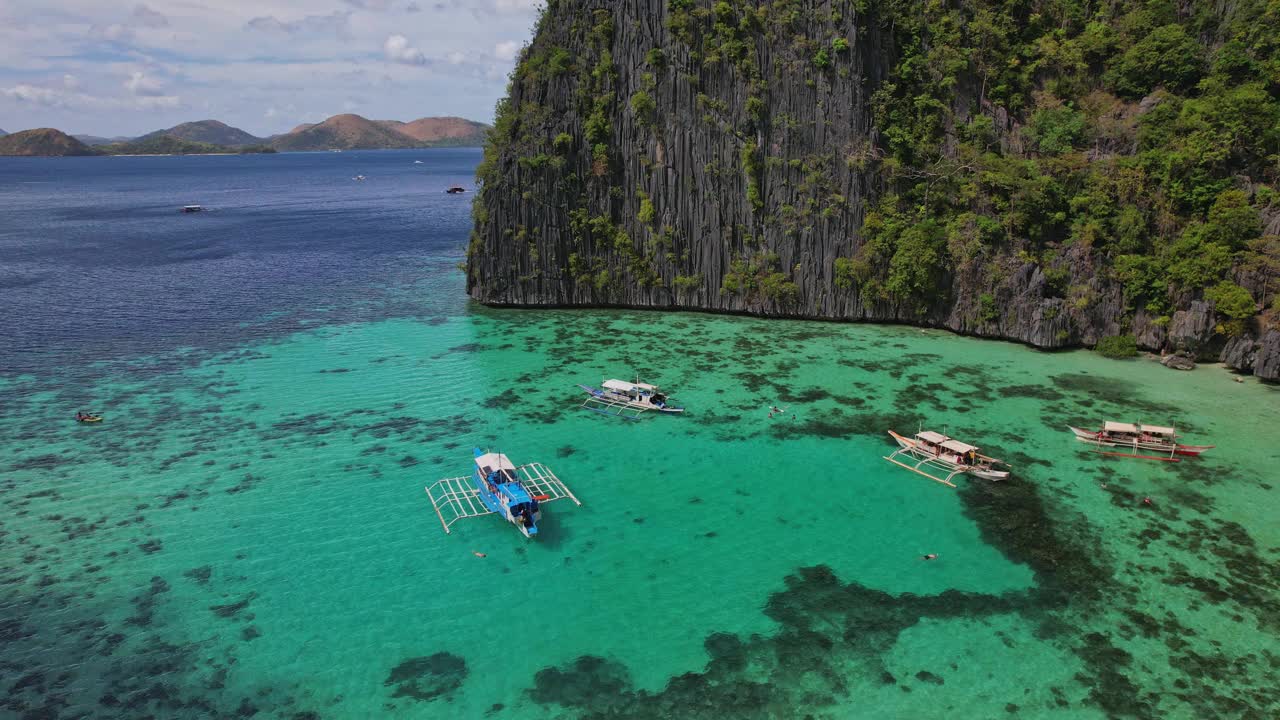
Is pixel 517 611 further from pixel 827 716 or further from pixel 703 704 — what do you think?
pixel 827 716

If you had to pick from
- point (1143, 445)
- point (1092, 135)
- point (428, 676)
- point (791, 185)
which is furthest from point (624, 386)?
point (1092, 135)

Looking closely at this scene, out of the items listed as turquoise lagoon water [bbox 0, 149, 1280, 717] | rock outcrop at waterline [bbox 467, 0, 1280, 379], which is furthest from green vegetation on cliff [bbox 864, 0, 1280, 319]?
turquoise lagoon water [bbox 0, 149, 1280, 717]

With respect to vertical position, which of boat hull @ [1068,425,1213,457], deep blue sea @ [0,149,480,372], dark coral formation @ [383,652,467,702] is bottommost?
dark coral formation @ [383,652,467,702]

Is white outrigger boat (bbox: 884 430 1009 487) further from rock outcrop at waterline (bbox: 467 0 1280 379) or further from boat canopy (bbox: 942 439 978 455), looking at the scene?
rock outcrop at waterline (bbox: 467 0 1280 379)

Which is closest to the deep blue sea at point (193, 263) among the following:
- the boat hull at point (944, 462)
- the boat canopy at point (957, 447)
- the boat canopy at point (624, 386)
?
the boat canopy at point (624, 386)

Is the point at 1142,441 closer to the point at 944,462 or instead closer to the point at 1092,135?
the point at 944,462

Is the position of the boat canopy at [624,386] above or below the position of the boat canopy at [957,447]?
above

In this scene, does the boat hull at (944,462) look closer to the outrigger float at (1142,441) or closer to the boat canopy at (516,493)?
the outrigger float at (1142,441)
